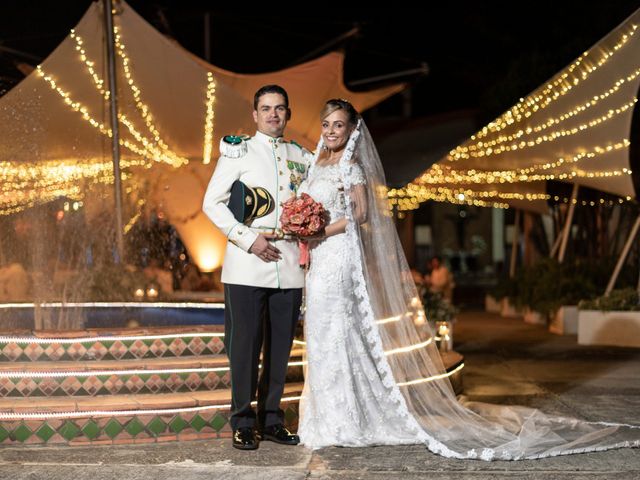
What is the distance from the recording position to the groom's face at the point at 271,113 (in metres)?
5.68

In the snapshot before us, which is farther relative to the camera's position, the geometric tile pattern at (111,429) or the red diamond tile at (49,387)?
the red diamond tile at (49,387)

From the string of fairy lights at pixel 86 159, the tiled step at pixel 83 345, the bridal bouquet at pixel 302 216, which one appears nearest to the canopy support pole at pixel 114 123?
the string of fairy lights at pixel 86 159

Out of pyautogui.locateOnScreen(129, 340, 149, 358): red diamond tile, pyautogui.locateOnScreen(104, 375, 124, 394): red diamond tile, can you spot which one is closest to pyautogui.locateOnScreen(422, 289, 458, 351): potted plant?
pyautogui.locateOnScreen(129, 340, 149, 358): red diamond tile

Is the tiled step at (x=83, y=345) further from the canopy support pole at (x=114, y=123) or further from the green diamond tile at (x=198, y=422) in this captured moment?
the canopy support pole at (x=114, y=123)

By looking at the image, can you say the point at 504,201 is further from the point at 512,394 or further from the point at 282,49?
the point at 282,49

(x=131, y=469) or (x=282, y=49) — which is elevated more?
(x=282, y=49)

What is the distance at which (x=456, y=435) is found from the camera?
5.68 m

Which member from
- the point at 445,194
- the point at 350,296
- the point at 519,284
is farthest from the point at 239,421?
the point at 445,194

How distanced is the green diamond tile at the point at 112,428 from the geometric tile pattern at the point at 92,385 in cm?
45

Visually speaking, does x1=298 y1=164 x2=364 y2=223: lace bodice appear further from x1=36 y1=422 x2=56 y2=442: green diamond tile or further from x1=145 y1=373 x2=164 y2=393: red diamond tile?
x1=36 y1=422 x2=56 y2=442: green diamond tile

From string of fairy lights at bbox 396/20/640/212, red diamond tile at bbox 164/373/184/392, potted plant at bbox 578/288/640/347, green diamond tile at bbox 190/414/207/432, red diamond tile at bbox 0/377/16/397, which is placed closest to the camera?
green diamond tile at bbox 190/414/207/432

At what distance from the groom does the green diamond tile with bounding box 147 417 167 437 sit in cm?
49

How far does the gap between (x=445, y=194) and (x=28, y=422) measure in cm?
1303

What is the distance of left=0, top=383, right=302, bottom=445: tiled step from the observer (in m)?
5.86
